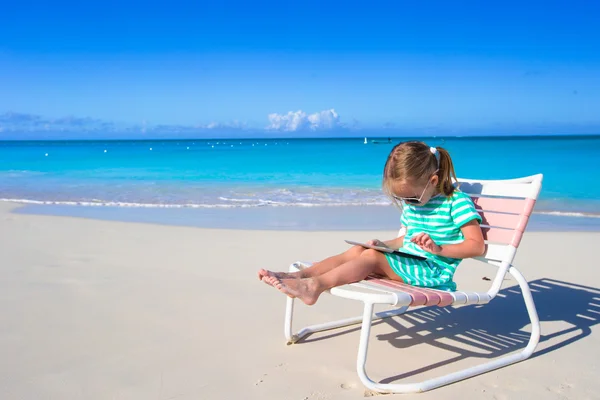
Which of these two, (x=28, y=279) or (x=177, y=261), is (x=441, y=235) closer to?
(x=177, y=261)

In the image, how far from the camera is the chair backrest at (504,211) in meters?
3.31

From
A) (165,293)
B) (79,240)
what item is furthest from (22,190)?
(165,293)

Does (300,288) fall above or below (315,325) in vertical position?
above

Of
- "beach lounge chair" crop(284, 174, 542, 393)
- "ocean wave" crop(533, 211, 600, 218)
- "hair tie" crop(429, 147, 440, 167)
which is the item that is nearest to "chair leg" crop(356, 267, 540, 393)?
"beach lounge chair" crop(284, 174, 542, 393)

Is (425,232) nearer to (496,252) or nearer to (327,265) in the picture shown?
(496,252)

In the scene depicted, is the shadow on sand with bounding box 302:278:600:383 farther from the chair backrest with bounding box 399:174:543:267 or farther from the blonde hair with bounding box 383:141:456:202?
the blonde hair with bounding box 383:141:456:202

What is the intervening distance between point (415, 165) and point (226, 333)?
1.61m

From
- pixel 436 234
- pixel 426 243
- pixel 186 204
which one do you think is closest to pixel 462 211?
pixel 436 234

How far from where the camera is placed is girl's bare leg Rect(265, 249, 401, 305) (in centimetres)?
279

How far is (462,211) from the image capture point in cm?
327

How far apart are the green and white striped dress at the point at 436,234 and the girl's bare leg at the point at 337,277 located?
0.07m

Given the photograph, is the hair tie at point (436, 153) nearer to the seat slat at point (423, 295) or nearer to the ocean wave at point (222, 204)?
the seat slat at point (423, 295)

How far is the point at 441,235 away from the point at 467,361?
737mm

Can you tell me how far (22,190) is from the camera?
1527 centimetres
